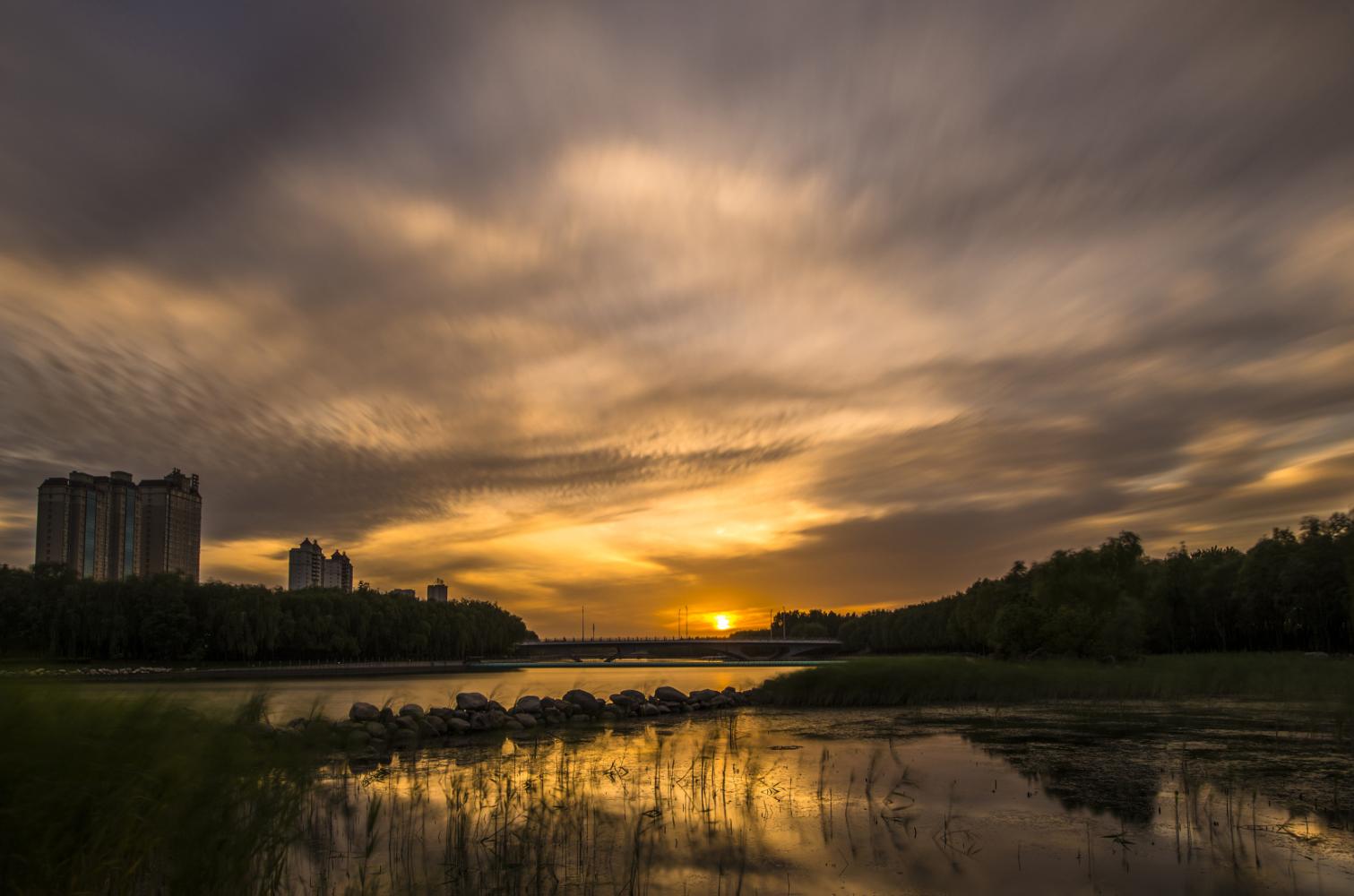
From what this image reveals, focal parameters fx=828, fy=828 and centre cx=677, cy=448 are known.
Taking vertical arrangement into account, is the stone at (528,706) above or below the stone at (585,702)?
above

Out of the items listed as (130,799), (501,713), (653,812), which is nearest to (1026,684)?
(501,713)

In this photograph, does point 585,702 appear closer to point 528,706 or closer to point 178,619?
point 528,706

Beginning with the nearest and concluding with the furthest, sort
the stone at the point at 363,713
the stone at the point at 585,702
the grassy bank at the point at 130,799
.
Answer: the grassy bank at the point at 130,799
the stone at the point at 363,713
the stone at the point at 585,702

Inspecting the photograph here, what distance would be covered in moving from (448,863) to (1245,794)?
651 inches

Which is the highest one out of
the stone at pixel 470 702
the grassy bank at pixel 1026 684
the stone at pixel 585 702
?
the stone at pixel 470 702

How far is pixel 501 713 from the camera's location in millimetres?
38250

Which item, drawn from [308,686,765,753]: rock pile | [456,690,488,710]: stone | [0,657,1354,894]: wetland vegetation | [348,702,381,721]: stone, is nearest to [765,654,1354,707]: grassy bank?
[308,686,765,753]: rock pile

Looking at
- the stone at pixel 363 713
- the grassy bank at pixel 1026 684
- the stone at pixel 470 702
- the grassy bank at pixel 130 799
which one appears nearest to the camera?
the grassy bank at pixel 130 799

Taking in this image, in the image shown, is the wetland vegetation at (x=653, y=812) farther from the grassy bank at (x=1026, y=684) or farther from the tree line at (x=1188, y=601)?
the tree line at (x=1188, y=601)

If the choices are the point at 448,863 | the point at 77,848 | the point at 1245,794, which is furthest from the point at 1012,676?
the point at 77,848

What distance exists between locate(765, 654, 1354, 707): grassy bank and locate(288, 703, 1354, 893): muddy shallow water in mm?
19835

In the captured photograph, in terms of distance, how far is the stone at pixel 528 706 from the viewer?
40.3 m

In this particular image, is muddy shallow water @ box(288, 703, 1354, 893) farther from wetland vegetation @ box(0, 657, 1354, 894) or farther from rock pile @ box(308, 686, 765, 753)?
rock pile @ box(308, 686, 765, 753)

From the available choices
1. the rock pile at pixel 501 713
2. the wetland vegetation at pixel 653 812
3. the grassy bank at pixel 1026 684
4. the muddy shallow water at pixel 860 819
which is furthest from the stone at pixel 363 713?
the grassy bank at pixel 1026 684
